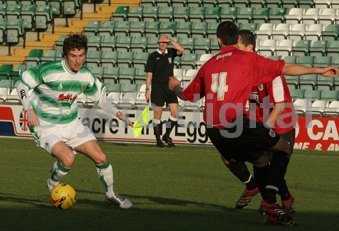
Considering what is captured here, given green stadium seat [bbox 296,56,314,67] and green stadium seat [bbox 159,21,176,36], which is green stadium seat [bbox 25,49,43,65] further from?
green stadium seat [bbox 296,56,314,67]

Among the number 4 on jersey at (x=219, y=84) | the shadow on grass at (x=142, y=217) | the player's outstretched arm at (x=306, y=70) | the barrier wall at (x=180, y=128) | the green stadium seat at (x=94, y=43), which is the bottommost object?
the barrier wall at (x=180, y=128)

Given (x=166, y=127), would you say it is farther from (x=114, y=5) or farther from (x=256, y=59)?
(x=256, y=59)

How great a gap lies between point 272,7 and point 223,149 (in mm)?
20744

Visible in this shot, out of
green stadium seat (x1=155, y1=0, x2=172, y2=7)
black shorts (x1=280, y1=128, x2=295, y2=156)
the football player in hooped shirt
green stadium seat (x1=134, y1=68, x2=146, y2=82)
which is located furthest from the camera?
Result: green stadium seat (x1=155, y1=0, x2=172, y2=7)

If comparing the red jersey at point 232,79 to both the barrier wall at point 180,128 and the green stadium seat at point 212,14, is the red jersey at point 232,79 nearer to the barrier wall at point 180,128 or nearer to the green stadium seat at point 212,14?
the barrier wall at point 180,128

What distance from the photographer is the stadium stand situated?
93.4 feet

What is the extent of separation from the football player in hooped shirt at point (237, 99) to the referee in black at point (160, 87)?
12679 millimetres

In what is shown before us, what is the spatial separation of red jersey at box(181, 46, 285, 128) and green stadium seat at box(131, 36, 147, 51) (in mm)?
20510

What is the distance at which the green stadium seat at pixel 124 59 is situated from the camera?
100ft

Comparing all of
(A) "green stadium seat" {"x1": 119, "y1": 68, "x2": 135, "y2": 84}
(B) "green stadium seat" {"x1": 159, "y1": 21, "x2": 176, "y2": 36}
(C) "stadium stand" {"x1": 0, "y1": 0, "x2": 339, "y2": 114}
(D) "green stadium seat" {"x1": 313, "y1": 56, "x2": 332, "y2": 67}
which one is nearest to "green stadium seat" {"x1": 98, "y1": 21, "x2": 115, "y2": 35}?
(C) "stadium stand" {"x1": 0, "y1": 0, "x2": 339, "y2": 114}

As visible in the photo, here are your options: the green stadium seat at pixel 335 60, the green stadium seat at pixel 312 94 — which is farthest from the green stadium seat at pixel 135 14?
the green stadium seat at pixel 312 94

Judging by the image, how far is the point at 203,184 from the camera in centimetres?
1521

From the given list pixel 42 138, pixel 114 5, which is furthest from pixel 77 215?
pixel 114 5

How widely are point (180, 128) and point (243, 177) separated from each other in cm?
1382
